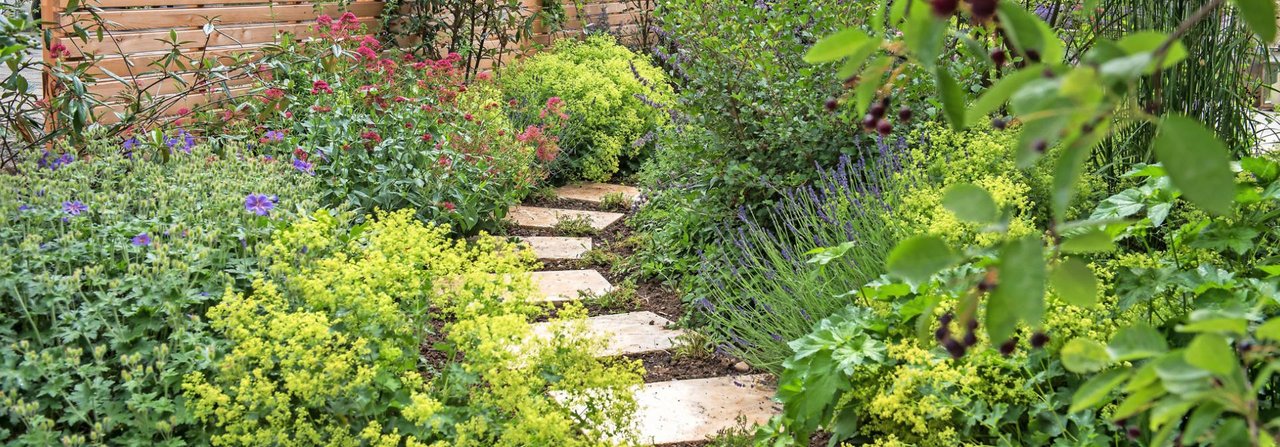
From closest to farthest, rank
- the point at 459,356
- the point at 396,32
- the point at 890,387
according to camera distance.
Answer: the point at 890,387
the point at 459,356
the point at 396,32

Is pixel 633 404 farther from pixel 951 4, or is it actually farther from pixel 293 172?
pixel 293 172

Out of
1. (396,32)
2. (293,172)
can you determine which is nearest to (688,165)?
(293,172)

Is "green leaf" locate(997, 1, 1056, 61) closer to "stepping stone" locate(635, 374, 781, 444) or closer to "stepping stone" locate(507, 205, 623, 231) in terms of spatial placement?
"stepping stone" locate(635, 374, 781, 444)

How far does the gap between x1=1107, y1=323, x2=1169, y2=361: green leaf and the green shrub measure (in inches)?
197

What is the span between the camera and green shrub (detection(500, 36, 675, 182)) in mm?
6199

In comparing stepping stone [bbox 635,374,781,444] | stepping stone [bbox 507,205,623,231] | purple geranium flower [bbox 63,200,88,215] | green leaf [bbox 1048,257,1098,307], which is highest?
green leaf [bbox 1048,257,1098,307]

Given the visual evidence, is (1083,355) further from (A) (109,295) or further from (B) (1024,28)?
(A) (109,295)

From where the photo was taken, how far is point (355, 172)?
4.29m

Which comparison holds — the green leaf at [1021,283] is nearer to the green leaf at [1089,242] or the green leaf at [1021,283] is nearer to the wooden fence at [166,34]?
the green leaf at [1089,242]

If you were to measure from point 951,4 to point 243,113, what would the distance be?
4.22m

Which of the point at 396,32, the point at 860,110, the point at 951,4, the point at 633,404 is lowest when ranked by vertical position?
the point at 633,404

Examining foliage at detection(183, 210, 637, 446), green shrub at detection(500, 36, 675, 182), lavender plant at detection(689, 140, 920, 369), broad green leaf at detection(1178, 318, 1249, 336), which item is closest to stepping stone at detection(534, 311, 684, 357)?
lavender plant at detection(689, 140, 920, 369)

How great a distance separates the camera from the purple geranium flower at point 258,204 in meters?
2.94

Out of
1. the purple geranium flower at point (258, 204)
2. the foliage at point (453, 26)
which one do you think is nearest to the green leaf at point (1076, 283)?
the purple geranium flower at point (258, 204)
